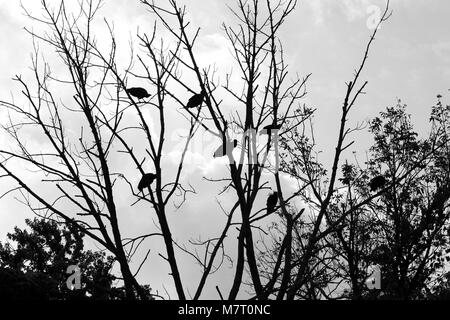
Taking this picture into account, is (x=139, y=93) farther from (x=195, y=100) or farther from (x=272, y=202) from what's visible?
(x=272, y=202)

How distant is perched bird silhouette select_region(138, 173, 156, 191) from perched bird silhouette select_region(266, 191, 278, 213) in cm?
85

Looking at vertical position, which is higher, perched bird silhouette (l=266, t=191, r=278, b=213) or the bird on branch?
the bird on branch

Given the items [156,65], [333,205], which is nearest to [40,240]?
[333,205]

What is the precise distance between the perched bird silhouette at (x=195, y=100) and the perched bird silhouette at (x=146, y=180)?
616mm

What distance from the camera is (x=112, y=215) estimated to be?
3682 mm

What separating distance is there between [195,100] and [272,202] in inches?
37.3

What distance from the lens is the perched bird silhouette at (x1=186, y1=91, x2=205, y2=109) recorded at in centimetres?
410

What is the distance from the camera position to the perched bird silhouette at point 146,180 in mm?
3887

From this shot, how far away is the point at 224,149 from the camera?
12.8 ft

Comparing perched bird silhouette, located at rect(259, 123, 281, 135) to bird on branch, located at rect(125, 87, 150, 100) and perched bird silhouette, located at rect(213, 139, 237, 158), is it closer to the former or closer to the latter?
perched bird silhouette, located at rect(213, 139, 237, 158)

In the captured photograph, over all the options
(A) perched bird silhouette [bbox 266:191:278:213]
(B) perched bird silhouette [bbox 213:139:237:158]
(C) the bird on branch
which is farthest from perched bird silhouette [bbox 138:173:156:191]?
(A) perched bird silhouette [bbox 266:191:278:213]

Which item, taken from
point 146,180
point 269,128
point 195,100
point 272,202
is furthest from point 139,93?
point 272,202

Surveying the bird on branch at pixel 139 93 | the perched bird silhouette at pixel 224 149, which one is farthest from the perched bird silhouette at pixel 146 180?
the bird on branch at pixel 139 93

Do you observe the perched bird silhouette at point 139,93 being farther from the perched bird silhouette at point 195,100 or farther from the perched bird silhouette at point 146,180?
the perched bird silhouette at point 146,180
